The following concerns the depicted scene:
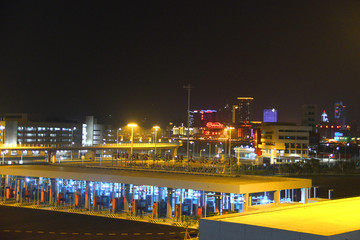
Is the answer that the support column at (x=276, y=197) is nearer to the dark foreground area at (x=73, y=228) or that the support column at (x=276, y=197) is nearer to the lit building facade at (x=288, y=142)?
the dark foreground area at (x=73, y=228)

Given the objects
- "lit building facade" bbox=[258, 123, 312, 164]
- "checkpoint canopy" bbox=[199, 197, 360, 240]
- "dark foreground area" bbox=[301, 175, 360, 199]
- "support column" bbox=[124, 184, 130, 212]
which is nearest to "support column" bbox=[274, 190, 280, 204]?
"checkpoint canopy" bbox=[199, 197, 360, 240]

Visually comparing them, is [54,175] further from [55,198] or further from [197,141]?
[197,141]

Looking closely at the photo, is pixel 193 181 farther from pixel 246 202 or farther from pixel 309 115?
pixel 309 115

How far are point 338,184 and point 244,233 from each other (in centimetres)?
3215

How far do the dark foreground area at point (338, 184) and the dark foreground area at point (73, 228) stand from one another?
17.5m

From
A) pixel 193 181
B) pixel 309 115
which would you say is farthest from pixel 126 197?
pixel 309 115

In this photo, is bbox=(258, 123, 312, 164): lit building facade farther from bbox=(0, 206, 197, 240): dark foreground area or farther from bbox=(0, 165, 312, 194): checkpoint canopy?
bbox=(0, 206, 197, 240): dark foreground area

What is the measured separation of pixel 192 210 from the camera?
52.3 ft

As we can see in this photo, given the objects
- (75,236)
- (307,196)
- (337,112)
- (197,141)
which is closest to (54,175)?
(75,236)

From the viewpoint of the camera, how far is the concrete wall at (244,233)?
316 inches

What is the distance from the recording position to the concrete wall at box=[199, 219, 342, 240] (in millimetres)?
8016

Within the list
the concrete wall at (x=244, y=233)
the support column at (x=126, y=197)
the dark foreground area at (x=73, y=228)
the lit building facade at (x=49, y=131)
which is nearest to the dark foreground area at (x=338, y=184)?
the support column at (x=126, y=197)

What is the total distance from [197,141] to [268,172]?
238 feet

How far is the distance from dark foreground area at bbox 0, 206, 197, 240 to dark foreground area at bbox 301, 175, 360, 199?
17.5m
